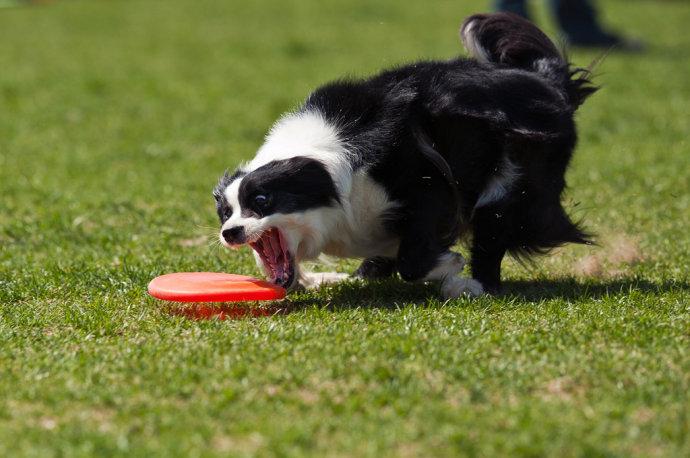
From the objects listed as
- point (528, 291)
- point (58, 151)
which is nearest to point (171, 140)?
point (58, 151)

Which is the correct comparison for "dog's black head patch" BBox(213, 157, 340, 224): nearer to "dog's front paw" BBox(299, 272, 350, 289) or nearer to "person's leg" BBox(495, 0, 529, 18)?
"dog's front paw" BBox(299, 272, 350, 289)

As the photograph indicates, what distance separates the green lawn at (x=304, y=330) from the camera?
11.4ft

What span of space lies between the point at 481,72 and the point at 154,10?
53.7ft

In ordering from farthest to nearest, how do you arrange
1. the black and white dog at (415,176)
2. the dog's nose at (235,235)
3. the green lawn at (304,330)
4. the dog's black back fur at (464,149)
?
the dog's black back fur at (464,149) < the black and white dog at (415,176) < the dog's nose at (235,235) < the green lawn at (304,330)

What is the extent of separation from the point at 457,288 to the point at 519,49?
4.71 ft

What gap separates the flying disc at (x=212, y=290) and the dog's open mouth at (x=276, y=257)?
3.6 inches

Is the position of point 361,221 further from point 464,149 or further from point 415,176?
point 464,149

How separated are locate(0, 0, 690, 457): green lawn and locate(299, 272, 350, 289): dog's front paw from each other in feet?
0.47

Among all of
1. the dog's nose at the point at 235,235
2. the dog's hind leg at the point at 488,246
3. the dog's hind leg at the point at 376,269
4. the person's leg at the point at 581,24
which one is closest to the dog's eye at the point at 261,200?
the dog's nose at the point at 235,235

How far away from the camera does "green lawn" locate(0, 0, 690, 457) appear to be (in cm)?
349

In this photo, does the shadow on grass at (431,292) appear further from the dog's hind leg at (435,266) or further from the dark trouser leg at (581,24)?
the dark trouser leg at (581,24)

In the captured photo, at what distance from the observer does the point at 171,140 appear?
10383 mm

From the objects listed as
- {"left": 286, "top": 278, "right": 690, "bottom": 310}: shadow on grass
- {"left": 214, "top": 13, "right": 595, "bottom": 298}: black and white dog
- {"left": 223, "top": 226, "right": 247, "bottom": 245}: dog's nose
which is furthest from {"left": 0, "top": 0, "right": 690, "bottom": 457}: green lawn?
{"left": 223, "top": 226, "right": 247, "bottom": 245}: dog's nose

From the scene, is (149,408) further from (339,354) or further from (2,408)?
(339,354)
